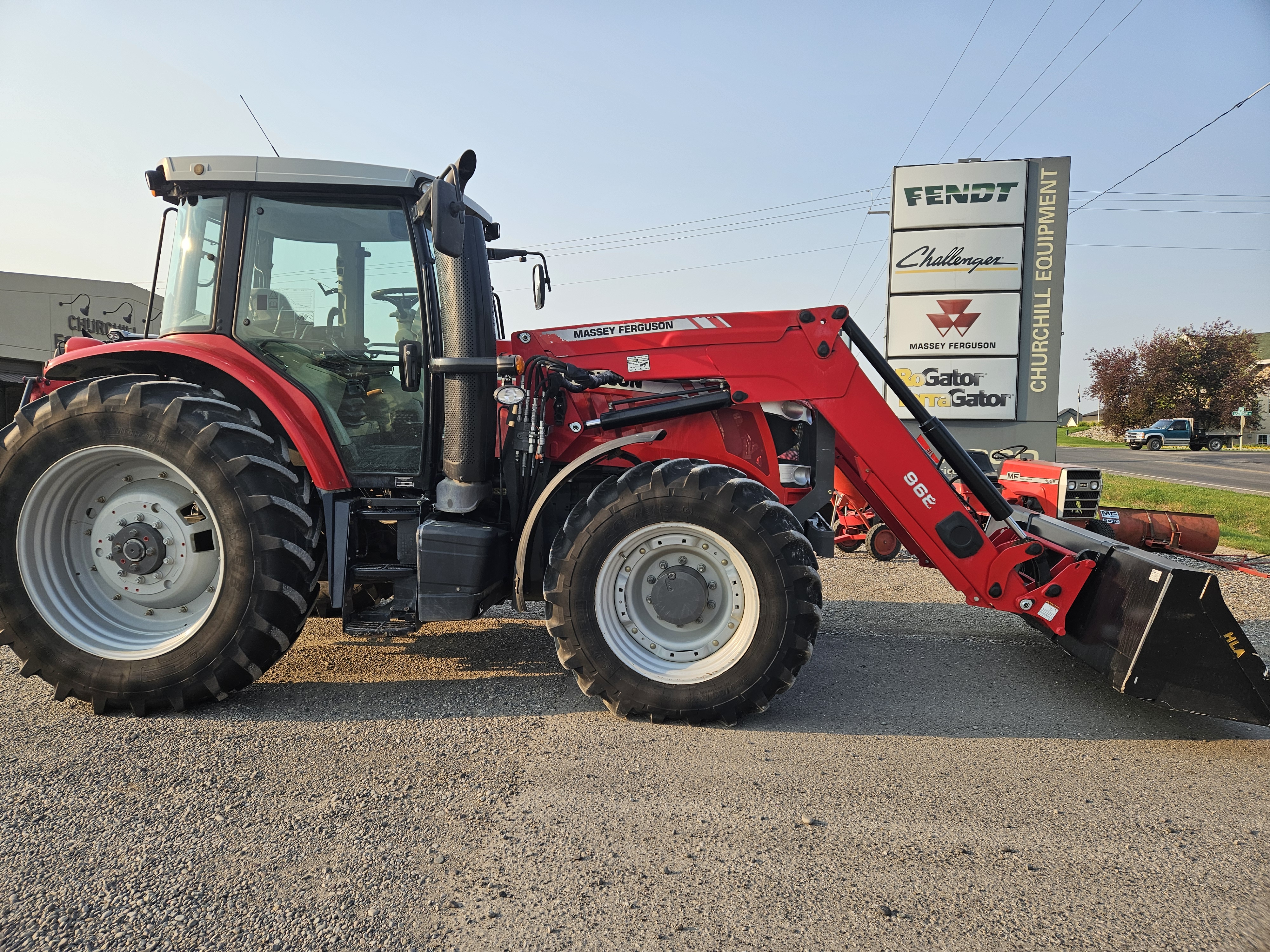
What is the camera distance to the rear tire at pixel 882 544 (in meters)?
7.68

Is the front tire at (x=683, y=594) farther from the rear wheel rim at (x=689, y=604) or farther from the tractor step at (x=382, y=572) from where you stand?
the tractor step at (x=382, y=572)

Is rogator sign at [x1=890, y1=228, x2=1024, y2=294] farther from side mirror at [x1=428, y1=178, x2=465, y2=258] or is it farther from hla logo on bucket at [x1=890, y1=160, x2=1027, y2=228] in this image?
side mirror at [x1=428, y1=178, x2=465, y2=258]

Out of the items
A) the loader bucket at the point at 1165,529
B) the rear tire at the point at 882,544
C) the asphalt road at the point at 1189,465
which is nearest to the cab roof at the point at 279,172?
the rear tire at the point at 882,544

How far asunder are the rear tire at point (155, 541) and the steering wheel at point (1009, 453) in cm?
774

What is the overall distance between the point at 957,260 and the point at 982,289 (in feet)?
2.12

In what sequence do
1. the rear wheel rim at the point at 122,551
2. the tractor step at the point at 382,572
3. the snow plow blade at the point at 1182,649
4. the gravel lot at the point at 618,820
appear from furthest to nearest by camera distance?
the tractor step at the point at 382,572 → the rear wheel rim at the point at 122,551 → the snow plow blade at the point at 1182,649 → the gravel lot at the point at 618,820

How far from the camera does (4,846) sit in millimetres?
2420

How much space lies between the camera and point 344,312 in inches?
157

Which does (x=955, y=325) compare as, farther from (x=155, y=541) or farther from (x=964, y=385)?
(x=155, y=541)

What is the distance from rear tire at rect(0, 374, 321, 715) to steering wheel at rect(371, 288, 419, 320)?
0.90 meters

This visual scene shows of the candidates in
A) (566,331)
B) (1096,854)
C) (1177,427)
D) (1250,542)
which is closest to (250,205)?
(566,331)

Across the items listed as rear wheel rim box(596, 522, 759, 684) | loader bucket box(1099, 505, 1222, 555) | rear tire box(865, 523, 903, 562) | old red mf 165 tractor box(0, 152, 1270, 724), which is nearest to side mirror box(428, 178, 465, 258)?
old red mf 165 tractor box(0, 152, 1270, 724)

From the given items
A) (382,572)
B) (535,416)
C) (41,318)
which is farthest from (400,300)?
(41,318)

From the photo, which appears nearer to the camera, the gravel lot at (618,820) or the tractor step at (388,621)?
the gravel lot at (618,820)
